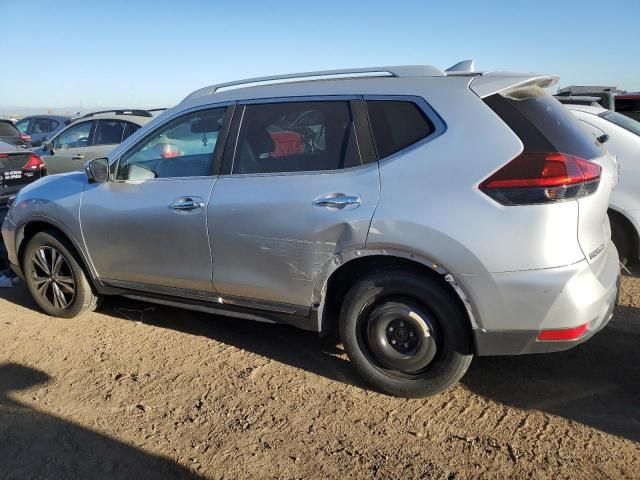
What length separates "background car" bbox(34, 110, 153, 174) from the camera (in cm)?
927

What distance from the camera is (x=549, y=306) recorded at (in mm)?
2588

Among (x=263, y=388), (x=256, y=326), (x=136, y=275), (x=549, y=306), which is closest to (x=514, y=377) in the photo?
(x=549, y=306)

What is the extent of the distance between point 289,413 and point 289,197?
125cm

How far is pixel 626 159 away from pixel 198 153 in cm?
366

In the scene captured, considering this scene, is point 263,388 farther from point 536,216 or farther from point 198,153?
point 536,216

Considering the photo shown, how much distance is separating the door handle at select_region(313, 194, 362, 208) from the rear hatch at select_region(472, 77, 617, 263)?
865 mm

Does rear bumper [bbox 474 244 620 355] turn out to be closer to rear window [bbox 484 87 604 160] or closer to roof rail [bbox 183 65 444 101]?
rear window [bbox 484 87 604 160]

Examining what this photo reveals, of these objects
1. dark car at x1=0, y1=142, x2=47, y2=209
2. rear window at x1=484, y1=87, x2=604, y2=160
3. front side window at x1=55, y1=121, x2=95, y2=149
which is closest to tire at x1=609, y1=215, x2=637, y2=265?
rear window at x1=484, y1=87, x2=604, y2=160

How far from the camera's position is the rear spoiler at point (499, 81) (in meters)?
2.81

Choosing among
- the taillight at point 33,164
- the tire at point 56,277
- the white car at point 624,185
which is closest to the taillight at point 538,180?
the white car at point 624,185

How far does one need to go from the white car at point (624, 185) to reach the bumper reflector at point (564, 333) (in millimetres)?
2339

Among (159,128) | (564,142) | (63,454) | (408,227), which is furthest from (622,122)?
(63,454)

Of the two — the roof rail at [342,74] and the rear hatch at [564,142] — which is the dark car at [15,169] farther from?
the rear hatch at [564,142]

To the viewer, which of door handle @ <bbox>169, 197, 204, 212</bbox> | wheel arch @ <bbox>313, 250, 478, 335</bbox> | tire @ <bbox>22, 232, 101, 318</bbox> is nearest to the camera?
wheel arch @ <bbox>313, 250, 478, 335</bbox>
